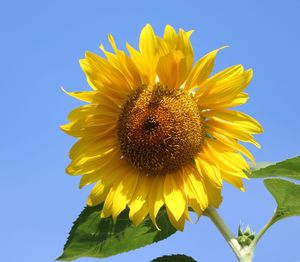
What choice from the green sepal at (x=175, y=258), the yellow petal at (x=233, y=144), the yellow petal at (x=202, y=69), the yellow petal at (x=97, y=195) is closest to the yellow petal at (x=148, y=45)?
the yellow petal at (x=202, y=69)

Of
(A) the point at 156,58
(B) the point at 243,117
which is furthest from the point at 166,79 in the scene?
(B) the point at 243,117

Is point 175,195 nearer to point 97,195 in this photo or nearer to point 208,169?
point 208,169

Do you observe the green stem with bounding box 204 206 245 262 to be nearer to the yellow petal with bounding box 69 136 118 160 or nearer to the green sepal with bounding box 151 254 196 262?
the green sepal with bounding box 151 254 196 262

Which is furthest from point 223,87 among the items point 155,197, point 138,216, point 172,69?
point 138,216

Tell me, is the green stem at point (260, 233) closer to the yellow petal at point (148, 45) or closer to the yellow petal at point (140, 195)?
the yellow petal at point (140, 195)

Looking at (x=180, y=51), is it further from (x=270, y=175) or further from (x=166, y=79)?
(x=270, y=175)

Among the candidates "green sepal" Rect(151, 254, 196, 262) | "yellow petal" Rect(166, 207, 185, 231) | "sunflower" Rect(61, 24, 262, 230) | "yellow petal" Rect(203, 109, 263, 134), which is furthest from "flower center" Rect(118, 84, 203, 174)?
"green sepal" Rect(151, 254, 196, 262)
